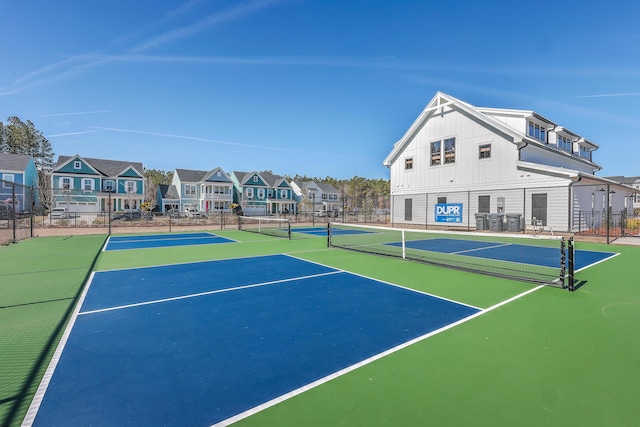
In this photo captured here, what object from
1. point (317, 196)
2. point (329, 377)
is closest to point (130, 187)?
point (317, 196)

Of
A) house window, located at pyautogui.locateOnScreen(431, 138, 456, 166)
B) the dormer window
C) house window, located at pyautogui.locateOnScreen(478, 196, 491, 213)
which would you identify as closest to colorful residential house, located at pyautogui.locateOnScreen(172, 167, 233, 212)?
house window, located at pyautogui.locateOnScreen(431, 138, 456, 166)

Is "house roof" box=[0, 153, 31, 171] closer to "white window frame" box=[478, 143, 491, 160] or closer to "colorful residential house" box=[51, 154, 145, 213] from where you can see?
"colorful residential house" box=[51, 154, 145, 213]

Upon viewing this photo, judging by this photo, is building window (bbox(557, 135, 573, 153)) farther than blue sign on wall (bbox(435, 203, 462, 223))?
Yes

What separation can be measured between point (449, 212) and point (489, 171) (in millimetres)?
4110

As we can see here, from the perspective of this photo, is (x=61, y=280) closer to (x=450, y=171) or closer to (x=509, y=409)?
(x=509, y=409)

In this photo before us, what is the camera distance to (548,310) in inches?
217

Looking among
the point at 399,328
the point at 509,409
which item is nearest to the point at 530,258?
the point at 399,328

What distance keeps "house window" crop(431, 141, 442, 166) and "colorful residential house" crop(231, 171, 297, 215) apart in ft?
105

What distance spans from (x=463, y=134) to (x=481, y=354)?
79.6 ft

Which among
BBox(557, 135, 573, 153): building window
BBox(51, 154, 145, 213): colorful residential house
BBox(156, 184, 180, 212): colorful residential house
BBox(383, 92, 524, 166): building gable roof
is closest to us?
BBox(383, 92, 524, 166): building gable roof

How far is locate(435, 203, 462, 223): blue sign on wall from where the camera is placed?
23.5m

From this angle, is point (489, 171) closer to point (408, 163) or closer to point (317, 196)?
point (408, 163)

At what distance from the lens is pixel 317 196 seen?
6900 cm

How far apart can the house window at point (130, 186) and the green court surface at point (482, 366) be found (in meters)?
45.0
